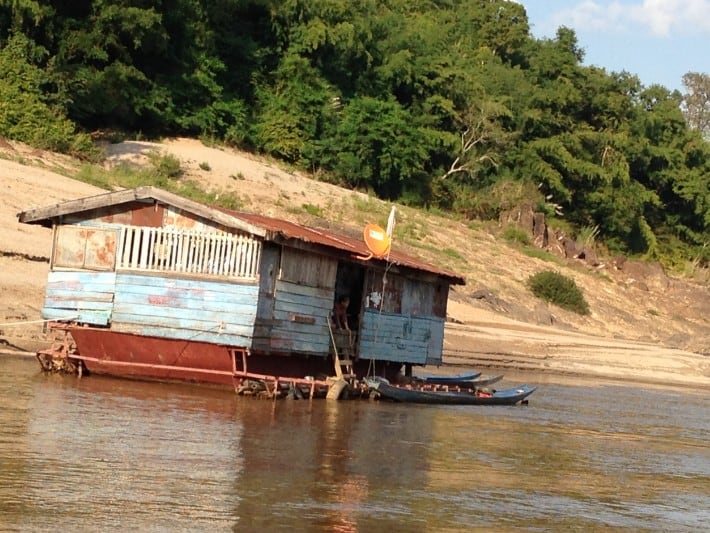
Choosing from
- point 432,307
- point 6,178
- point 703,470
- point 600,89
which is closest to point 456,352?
point 432,307

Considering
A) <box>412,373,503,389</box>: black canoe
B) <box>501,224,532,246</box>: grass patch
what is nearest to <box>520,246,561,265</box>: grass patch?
<box>501,224,532,246</box>: grass patch

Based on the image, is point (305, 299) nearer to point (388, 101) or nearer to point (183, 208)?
point (183, 208)

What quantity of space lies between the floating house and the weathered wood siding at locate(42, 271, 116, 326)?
0.02 m

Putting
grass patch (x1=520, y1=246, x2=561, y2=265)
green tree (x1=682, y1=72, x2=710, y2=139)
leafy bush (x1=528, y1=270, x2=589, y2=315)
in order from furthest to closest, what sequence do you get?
green tree (x1=682, y1=72, x2=710, y2=139), grass patch (x1=520, y1=246, x2=561, y2=265), leafy bush (x1=528, y1=270, x2=589, y2=315)

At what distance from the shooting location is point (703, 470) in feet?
60.3

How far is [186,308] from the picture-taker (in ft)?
65.4

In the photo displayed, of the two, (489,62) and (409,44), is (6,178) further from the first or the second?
(489,62)

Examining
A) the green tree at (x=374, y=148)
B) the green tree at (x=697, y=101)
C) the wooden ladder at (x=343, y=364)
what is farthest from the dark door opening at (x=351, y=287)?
the green tree at (x=697, y=101)

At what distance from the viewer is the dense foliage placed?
142ft

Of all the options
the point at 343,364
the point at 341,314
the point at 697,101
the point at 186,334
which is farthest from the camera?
the point at 697,101

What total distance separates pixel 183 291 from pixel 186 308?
288 mm

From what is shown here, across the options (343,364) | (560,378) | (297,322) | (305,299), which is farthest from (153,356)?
(560,378)

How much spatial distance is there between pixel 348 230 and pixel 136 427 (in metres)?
25.3

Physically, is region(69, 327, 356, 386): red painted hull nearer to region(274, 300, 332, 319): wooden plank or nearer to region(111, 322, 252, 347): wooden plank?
region(111, 322, 252, 347): wooden plank
